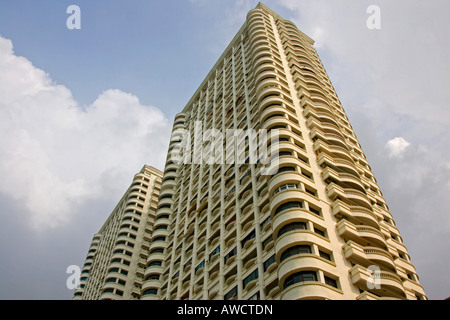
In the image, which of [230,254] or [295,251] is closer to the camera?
[295,251]

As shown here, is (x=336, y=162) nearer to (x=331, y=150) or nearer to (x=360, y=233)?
(x=331, y=150)

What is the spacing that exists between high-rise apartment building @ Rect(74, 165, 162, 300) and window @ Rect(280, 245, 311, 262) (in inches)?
1540

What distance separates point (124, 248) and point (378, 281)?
5041cm

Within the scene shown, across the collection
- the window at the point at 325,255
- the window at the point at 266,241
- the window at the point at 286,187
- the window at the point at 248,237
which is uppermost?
the window at the point at 286,187

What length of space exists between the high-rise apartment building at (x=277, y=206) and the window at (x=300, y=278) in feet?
0.26

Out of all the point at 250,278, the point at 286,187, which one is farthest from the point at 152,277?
the point at 286,187

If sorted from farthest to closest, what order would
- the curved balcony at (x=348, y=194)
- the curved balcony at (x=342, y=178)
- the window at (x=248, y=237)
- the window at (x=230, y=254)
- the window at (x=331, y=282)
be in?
the curved balcony at (x=342, y=178) → the window at (x=230, y=254) → the window at (x=248, y=237) → the curved balcony at (x=348, y=194) → the window at (x=331, y=282)

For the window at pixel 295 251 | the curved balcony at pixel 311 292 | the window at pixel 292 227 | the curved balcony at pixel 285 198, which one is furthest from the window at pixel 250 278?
the curved balcony at pixel 311 292

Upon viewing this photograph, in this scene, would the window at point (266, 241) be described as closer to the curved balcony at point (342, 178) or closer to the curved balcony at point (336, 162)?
the curved balcony at point (342, 178)

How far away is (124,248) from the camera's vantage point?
69.8 meters

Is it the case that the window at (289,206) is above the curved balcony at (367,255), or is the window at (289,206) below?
above

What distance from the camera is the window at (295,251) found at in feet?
93.0

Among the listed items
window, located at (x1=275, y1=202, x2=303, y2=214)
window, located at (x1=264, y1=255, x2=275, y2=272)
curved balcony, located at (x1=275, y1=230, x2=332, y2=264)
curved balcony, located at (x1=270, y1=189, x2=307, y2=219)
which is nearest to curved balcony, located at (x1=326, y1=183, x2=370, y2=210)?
curved balcony, located at (x1=270, y1=189, x2=307, y2=219)
